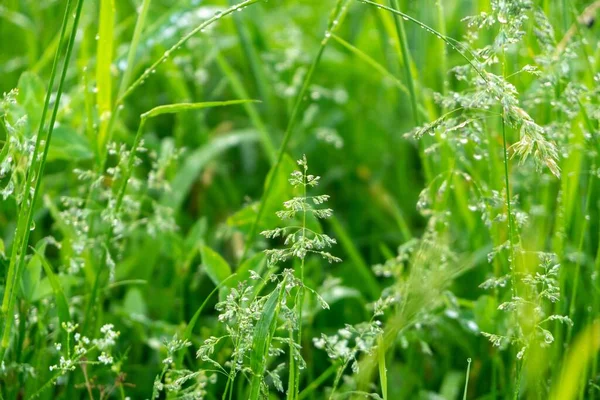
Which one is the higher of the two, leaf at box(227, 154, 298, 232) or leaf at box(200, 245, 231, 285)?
leaf at box(227, 154, 298, 232)

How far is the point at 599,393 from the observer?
1.59m

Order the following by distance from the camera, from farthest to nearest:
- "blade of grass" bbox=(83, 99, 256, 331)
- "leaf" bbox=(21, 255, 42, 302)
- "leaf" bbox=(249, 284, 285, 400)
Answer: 1. "leaf" bbox=(21, 255, 42, 302)
2. "blade of grass" bbox=(83, 99, 256, 331)
3. "leaf" bbox=(249, 284, 285, 400)

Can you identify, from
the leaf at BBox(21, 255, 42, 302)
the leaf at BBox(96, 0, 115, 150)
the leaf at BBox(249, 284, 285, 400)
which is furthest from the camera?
the leaf at BBox(96, 0, 115, 150)

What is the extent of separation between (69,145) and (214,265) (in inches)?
19.1

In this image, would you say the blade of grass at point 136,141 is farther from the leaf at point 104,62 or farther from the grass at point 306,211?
the leaf at point 104,62

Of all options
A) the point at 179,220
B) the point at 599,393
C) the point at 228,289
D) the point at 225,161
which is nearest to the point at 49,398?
the point at 228,289

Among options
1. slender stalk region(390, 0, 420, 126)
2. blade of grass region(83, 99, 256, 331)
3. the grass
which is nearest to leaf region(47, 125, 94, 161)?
the grass

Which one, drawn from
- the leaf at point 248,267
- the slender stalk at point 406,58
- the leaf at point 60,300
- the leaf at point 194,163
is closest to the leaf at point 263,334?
the leaf at point 248,267

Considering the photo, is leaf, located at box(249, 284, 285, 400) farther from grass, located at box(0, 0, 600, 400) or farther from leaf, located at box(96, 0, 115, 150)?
leaf, located at box(96, 0, 115, 150)

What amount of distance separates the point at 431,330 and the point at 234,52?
149 centimetres

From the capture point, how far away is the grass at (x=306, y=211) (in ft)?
4.06

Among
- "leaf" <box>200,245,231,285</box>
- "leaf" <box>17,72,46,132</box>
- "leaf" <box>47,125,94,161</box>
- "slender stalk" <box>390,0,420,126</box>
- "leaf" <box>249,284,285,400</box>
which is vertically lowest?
"leaf" <box>249,284,285,400</box>

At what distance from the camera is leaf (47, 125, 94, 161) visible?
1.73 m

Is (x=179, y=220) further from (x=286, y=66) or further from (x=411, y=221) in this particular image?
(x=411, y=221)
